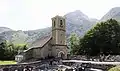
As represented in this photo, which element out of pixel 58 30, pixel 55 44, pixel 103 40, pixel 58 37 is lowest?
pixel 55 44

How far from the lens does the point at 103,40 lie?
190 feet

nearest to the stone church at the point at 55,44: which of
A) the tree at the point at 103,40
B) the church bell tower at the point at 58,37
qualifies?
the church bell tower at the point at 58,37

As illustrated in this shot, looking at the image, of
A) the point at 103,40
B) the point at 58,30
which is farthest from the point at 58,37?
the point at 103,40

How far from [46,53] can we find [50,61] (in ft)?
27.1

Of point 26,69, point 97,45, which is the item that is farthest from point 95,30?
point 26,69

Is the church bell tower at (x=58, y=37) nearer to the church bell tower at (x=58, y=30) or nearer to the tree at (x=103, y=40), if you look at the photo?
the church bell tower at (x=58, y=30)

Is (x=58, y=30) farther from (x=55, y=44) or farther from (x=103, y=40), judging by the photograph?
(x=103, y=40)

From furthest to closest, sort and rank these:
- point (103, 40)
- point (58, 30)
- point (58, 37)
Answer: point (103, 40) < point (58, 30) < point (58, 37)

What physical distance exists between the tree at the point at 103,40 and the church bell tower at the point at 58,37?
11.5 metres

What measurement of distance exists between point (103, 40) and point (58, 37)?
14281 millimetres

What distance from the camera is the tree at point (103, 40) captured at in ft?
188

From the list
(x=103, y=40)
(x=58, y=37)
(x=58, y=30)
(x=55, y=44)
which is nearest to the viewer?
(x=55, y=44)

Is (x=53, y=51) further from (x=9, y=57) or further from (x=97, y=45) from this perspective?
(x=9, y=57)

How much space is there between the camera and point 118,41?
2276 inches
